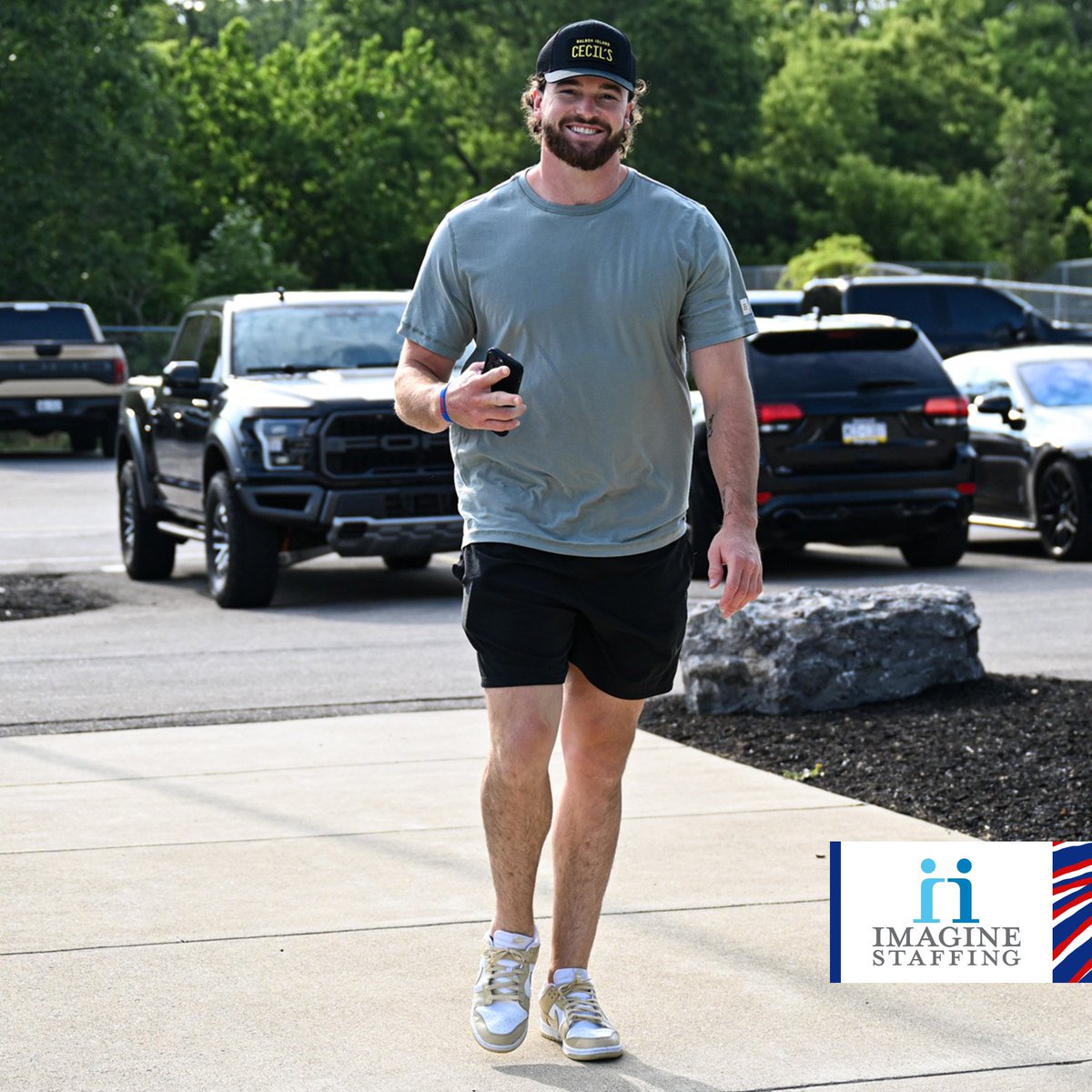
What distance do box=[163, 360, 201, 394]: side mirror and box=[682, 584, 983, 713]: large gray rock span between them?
206 inches

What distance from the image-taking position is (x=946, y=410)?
44.2 ft

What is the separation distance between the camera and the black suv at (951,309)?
20797mm

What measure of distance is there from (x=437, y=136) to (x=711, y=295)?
4813 cm

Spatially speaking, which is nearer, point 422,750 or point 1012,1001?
point 1012,1001

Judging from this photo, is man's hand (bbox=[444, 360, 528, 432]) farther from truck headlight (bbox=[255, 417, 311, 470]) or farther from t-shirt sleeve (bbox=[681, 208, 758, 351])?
truck headlight (bbox=[255, 417, 311, 470])

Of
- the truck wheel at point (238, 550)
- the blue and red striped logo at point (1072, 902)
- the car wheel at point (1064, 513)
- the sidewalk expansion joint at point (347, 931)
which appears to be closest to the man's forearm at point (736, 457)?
the blue and red striped logo at point (1072, 902)

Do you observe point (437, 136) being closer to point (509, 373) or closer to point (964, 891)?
point (509, 373)

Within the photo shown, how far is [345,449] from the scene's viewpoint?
12.0 meters

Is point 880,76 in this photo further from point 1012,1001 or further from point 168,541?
point 1012,1001

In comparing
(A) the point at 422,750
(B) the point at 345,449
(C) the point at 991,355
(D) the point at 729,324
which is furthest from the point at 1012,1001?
(C) the point at 991,355

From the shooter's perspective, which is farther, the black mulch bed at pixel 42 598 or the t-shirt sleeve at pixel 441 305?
the black mulch bed at pixel 42 598

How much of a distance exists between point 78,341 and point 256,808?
22.2m

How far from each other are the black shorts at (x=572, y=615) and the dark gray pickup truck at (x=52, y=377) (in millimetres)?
23586

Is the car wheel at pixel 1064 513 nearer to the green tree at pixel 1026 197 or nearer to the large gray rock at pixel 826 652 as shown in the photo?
the large gray rock at pixel 826 652
